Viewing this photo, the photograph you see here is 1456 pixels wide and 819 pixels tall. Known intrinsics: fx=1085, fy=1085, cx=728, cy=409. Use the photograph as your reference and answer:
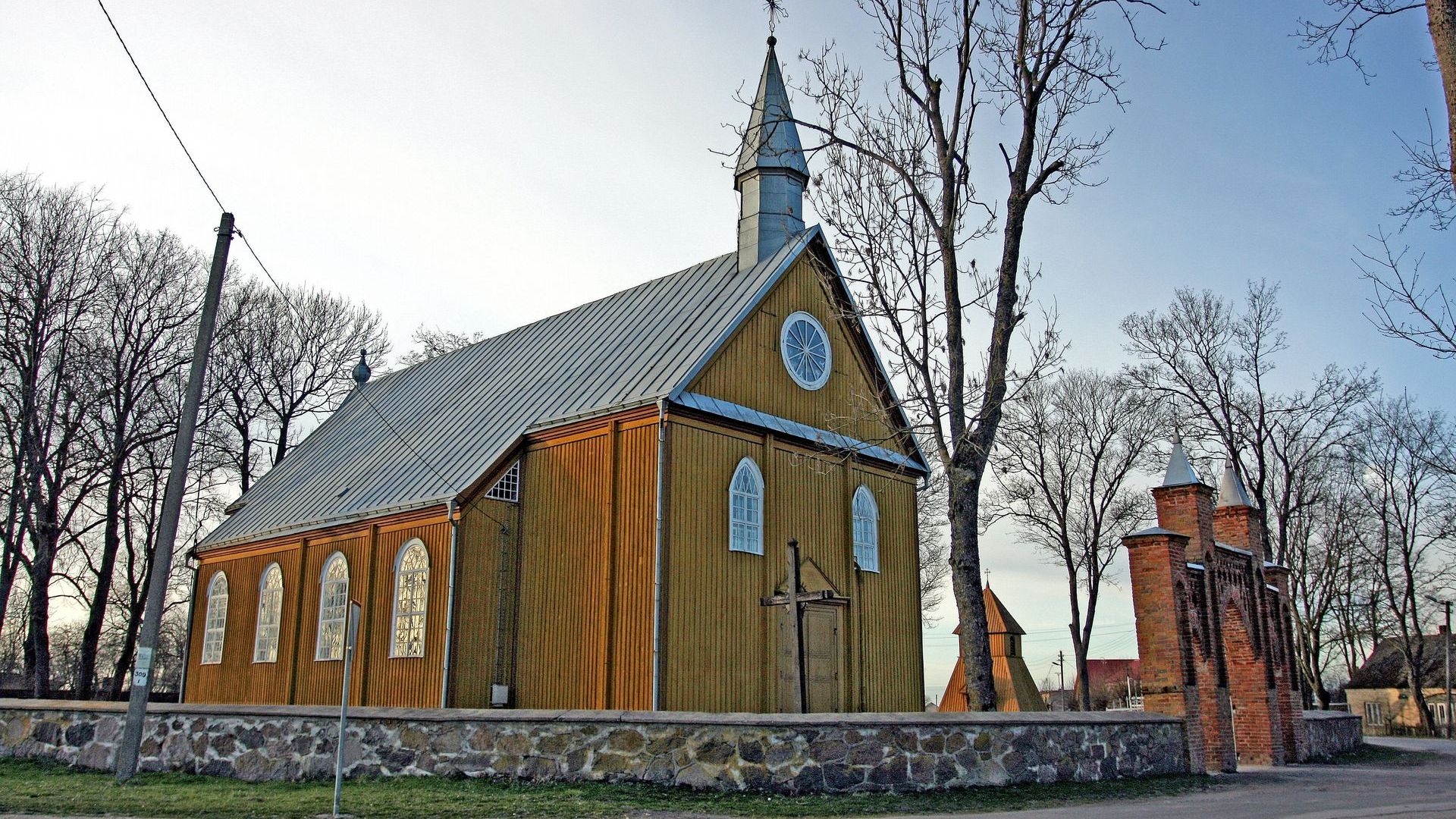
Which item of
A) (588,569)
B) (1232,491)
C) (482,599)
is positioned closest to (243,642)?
(482,599)

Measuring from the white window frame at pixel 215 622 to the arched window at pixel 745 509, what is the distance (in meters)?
12.3

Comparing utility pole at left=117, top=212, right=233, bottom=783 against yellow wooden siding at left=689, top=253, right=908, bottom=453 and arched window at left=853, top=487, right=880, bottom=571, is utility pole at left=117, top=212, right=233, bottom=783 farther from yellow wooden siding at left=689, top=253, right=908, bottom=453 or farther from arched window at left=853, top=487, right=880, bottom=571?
arched window at left=853, top=487, right=880, bottom=571

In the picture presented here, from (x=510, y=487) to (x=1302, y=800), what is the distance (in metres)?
12.2

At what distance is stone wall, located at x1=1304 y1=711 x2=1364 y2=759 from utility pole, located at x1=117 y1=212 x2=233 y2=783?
19.9m

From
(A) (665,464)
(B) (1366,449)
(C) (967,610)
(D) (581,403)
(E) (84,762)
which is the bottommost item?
(E) (84,762)

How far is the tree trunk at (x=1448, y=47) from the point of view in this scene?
8.65 m

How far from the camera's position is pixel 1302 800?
1275 cm

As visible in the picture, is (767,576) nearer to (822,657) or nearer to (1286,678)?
(822,657)

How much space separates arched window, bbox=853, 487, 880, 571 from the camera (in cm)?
1908

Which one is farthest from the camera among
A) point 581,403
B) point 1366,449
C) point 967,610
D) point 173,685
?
point 173,685

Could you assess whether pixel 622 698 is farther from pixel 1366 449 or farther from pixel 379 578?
pixel 1366 449

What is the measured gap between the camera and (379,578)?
19000 mm

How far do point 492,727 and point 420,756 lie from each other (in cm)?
105

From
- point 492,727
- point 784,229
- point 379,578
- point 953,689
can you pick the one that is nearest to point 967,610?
point 492,727
